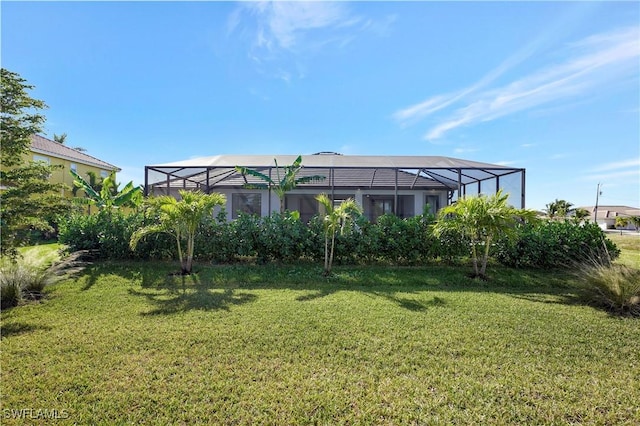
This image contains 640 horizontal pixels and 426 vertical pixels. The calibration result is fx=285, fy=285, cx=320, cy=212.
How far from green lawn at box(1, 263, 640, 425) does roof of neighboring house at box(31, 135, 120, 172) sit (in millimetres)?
19914

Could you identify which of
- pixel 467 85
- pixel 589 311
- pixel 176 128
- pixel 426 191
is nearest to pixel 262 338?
pixel 589 311

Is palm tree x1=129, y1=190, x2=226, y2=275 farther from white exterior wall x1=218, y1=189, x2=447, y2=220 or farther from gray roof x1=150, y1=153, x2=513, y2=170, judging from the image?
white exterior wall x1=218, y1=189, x2=447, y2=220

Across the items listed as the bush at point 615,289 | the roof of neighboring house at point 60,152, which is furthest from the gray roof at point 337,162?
the roof of neighboring house at point 60,152

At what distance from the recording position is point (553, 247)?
820 cm

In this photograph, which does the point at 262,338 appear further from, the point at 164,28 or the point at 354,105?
the point at 354,105

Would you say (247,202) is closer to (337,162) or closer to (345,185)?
(345,185)

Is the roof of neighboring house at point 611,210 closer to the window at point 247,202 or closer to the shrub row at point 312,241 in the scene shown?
the shrub row at point 312,241

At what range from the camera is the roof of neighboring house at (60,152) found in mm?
19544

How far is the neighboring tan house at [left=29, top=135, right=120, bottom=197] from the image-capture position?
19.5 m

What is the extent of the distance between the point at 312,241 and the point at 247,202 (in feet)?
32.2

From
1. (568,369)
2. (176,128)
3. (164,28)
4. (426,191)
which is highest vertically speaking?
(164,28)

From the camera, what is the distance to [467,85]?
1023 centimetres

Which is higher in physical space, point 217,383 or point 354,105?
point 354,105

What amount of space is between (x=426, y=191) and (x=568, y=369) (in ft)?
48.2
